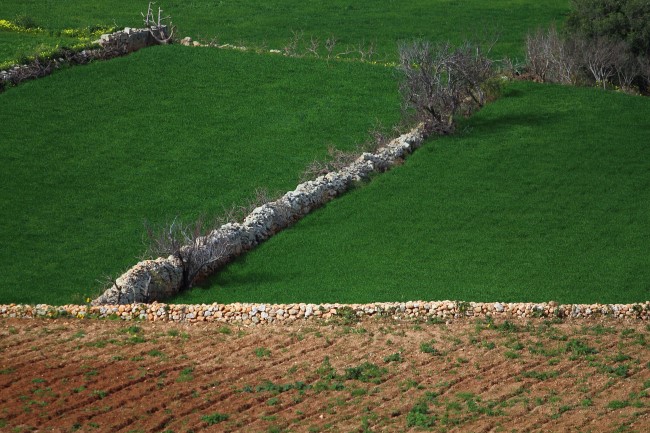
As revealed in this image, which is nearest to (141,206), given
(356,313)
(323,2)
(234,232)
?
(234,232)

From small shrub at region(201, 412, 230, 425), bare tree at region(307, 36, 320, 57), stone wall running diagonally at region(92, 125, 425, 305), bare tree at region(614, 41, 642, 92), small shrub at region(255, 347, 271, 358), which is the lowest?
small shrub at region(255, 347, 271, 358)

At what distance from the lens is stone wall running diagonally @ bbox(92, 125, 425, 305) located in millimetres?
33031

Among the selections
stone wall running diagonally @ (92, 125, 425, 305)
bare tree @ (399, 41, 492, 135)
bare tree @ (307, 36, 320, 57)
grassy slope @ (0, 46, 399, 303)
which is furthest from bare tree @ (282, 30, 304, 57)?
stone wall running diagonally @ (92, 125, 425, 305)

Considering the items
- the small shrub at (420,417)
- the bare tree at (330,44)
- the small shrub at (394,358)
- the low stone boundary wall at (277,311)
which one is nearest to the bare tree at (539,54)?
the bare tree at (330,44)

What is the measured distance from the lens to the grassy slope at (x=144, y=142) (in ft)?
120

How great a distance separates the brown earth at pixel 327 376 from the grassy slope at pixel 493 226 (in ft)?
10.3

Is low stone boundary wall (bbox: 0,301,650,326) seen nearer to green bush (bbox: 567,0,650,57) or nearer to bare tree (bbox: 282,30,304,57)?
bare tree (bbox: 282,30,304,57)

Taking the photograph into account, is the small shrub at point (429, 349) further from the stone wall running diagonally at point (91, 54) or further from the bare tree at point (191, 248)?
the stone wall running diagonally at point (91, 54)

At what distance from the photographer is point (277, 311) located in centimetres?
3102

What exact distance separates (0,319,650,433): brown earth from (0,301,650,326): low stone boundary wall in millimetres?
439

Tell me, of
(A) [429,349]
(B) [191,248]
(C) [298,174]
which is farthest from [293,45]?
(A) [429,349]

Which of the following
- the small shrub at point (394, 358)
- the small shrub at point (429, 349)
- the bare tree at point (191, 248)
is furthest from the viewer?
the bare tree at point (191, 248)

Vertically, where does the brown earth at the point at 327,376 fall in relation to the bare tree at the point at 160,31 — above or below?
below

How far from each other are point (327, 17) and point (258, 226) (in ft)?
94.0
